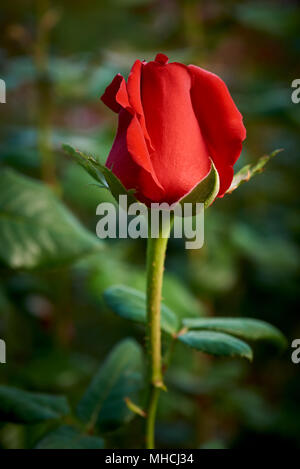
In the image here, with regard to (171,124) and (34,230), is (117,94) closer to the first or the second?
(171,124)

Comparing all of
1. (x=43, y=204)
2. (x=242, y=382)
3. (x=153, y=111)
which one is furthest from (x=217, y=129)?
(x=242, y=382)

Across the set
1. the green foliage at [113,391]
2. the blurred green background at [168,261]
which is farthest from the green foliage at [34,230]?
the green foliage at [113,391]

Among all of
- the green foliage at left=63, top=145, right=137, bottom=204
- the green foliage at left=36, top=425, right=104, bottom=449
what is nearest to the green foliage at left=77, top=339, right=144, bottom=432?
the green foliage at left=36, top=425, right=104, bottom=449

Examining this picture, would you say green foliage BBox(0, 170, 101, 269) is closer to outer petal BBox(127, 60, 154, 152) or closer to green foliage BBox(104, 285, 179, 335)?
green foliage BBox(104, 285, 179, 335)

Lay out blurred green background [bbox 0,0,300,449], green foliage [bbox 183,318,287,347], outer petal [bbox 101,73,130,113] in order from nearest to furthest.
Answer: outer petal [bbox 101,73,130,113], green foliage [bbox 183,318,287,347], blurred green background [bbox 0,0,300,449]

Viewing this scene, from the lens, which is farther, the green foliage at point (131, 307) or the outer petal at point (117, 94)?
the green foliage at point (131, 307)

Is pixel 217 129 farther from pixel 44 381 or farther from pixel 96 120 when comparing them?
pixel 96 120

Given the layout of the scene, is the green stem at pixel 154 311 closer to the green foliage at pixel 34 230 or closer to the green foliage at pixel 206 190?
the green foliage at pixel 206 190
